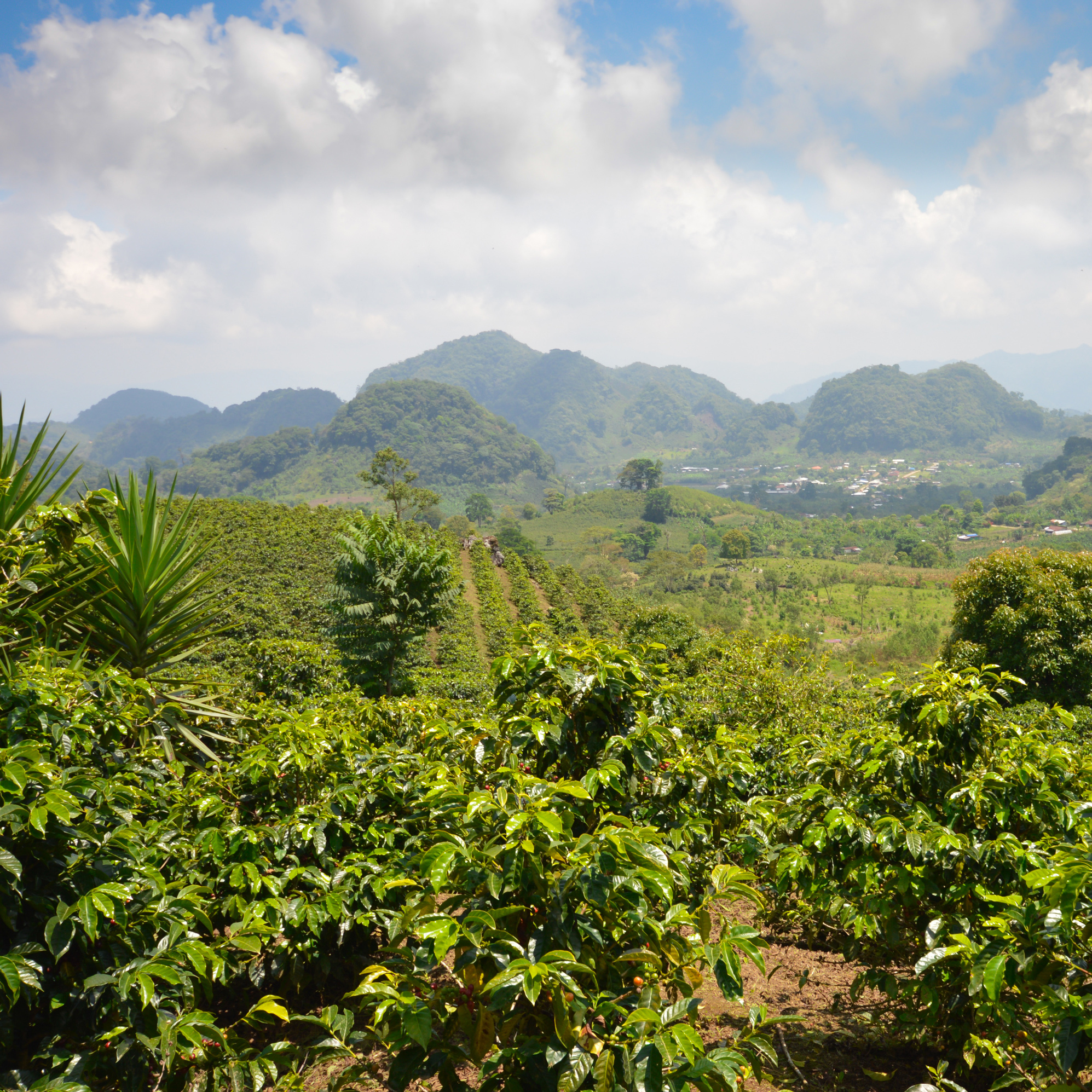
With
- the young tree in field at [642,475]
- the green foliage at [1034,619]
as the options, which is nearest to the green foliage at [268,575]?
the green foliage at [1034,619]

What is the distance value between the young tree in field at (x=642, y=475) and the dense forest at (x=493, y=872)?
98828 mm

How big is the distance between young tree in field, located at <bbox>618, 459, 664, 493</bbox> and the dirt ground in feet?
323

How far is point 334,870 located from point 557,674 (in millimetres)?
1238

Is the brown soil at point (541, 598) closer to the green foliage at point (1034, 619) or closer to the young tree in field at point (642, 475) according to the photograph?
the green foliage at point (1034, 619)

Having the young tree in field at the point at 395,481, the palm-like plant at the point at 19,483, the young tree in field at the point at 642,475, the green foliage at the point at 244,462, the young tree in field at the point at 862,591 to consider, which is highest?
the green foliage at the point at 244,462

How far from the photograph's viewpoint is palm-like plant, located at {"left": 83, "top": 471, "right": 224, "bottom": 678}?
3.70 meters

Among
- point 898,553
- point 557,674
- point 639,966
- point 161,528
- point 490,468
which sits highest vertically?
point 490,468

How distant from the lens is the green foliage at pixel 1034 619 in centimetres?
1195

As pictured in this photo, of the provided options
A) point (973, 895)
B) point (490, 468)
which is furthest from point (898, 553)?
point (490, 468)

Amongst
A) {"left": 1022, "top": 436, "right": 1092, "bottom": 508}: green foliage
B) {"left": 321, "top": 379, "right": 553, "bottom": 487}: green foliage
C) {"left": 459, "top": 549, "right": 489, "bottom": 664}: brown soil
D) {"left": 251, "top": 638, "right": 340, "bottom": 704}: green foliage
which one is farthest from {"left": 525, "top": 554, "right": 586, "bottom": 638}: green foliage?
{"left": 321, "top": 379, "right": 553, "bottom": 487}: green foliage

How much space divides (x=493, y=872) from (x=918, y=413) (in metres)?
213

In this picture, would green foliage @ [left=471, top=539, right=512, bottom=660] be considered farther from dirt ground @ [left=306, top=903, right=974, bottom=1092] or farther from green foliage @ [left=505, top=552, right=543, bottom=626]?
dirt ground @ [left=306, top=903, right=974, bottom=1092]

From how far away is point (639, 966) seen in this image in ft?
5.96

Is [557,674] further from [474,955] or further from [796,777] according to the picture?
[796,777]
